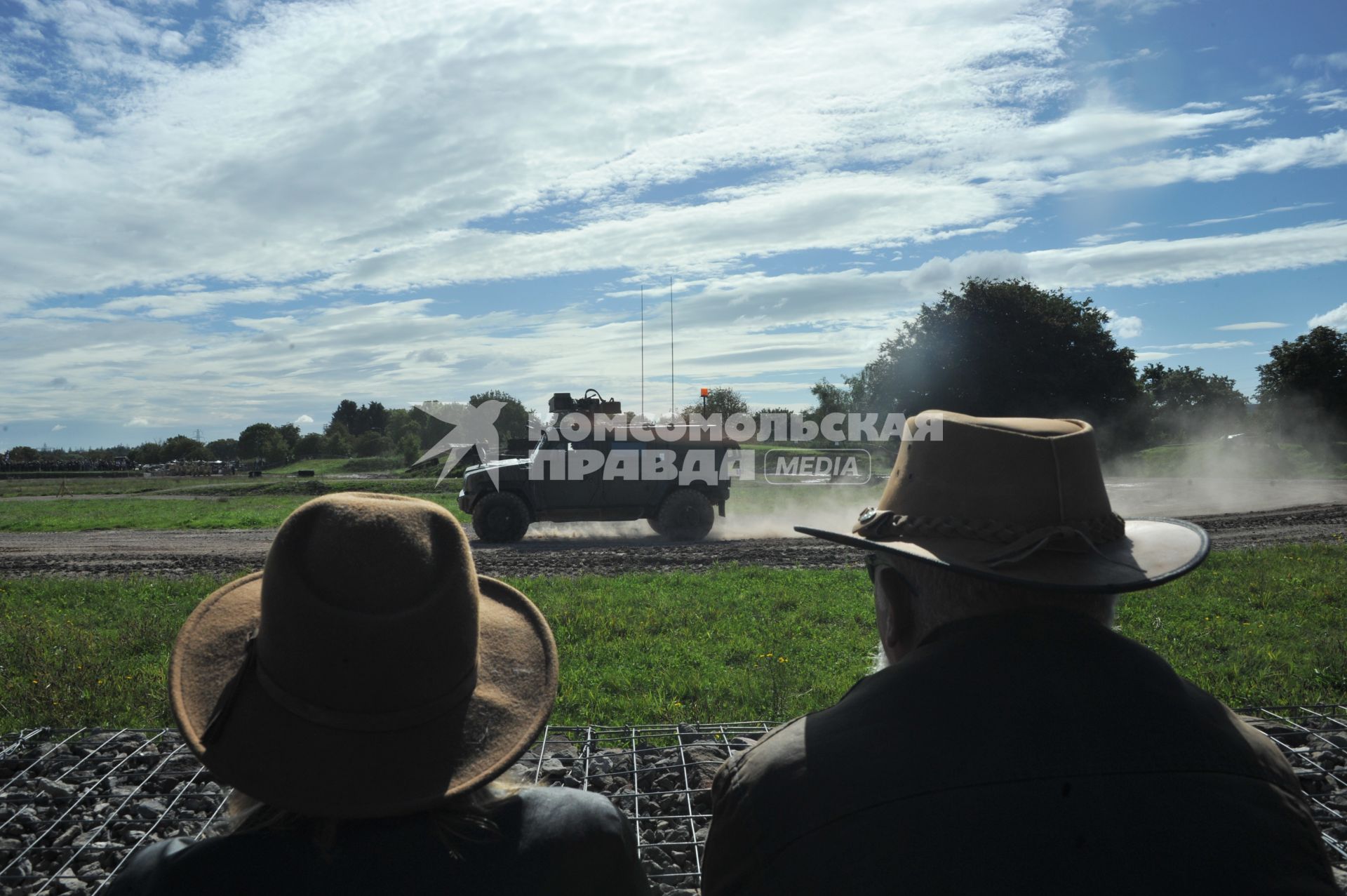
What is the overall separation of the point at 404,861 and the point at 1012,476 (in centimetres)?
125

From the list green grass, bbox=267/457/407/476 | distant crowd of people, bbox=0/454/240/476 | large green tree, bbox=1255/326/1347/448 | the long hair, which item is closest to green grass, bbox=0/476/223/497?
distant crowd of people, bbox=0/454/240/476

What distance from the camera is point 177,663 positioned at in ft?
5.47

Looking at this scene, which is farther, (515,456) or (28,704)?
(515,456)

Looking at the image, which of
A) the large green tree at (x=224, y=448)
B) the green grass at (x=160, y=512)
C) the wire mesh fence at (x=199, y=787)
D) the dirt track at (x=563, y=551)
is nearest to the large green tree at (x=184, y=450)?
the large green tree at (x=224, y=448)

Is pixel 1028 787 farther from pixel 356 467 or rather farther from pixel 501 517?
pixel 356 467

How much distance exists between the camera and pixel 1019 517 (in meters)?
1.76

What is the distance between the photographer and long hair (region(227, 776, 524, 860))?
4.81 ft

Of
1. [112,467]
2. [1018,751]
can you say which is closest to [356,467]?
[112,467]

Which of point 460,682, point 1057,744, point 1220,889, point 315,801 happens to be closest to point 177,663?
point 315,801

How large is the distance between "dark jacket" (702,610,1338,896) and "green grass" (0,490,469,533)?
16.0 m

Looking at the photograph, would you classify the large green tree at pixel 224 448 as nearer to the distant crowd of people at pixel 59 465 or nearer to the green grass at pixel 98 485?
the distant crowd of people at pixel 59 465

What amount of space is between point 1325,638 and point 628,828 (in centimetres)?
780

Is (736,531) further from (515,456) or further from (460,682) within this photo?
(460,682)

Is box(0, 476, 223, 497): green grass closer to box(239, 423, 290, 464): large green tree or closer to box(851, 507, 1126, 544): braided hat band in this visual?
box(239, 423, 290, 464): large green tree
